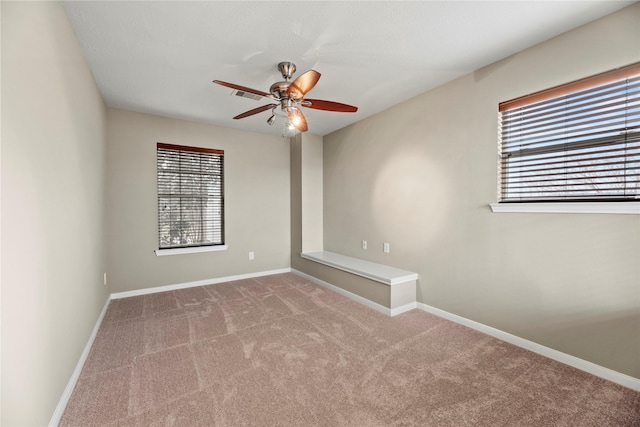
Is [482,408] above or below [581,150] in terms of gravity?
below

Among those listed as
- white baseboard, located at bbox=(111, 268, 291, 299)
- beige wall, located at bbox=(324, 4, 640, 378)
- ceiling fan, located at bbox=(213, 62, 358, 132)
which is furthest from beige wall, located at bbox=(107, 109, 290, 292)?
ceiling fan, located at bbox=(213, 62, 358, 132)

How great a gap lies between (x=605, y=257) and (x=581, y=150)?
2.63ft

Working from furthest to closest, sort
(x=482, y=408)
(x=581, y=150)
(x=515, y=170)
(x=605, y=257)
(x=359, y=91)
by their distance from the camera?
(x=359, y=91) < (x=515, y=170) < (x=581, y=150) < (x=605, y=257) < (x=482, y=408)

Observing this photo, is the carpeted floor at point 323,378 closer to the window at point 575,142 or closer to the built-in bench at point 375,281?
the built-in bench at point 375,281

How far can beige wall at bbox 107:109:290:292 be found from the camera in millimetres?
3504

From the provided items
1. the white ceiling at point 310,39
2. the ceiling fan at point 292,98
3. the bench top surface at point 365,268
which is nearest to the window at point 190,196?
the white ceiling at point 310,39

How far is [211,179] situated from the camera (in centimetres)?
419

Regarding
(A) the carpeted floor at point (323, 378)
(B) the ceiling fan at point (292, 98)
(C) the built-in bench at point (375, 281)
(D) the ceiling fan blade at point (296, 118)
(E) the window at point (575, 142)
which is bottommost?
(A) the carpeted floor at point (323, 378)

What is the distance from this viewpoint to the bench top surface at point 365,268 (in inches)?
120

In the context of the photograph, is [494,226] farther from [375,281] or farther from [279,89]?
[279,89]

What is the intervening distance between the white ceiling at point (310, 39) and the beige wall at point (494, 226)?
218 millimetres

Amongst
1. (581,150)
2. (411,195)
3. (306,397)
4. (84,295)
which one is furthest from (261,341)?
(581,150)

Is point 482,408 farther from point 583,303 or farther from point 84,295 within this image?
point 84,295

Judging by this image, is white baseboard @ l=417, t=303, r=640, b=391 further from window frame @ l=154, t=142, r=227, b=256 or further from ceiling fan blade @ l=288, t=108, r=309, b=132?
window frame @ l=154, t=142, r=227, b=256
